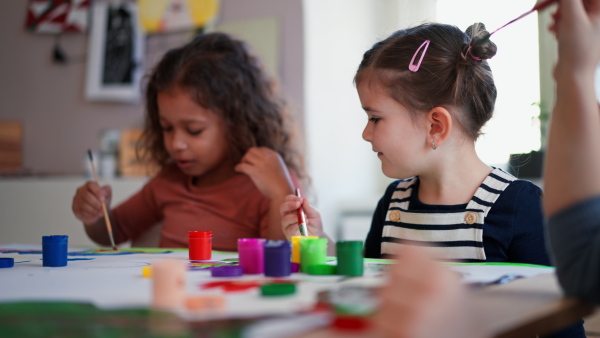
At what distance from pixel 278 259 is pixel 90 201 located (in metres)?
0.88

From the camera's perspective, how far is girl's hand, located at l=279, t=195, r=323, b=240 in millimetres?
1256

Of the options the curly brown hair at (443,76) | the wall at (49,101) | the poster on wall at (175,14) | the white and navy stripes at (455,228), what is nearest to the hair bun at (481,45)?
the curly brown hair at (443,76)

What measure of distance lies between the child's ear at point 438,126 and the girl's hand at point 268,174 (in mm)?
390

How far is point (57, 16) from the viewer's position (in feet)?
9.70

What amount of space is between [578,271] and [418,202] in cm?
71

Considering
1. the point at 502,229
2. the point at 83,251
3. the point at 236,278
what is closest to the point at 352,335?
the point at 236,278

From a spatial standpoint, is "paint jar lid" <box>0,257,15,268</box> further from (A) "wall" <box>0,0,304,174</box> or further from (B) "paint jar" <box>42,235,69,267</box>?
(A) "wall" <box>0,0,304,174</box>

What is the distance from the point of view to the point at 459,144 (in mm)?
1292

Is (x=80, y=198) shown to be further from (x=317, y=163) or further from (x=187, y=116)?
(x=317, y=163)

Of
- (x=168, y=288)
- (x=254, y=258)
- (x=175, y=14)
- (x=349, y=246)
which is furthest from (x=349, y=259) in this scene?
(x=175, y=14)

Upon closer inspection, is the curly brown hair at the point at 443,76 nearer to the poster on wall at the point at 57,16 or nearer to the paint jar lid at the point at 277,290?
the paint jar lid at the point at 277,290

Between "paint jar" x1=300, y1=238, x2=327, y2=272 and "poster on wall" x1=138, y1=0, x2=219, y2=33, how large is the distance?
6.35ft

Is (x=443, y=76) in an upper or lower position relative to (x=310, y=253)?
upper

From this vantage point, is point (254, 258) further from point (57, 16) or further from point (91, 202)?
point (57, 16)
